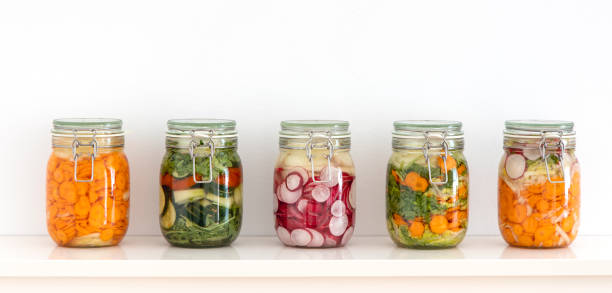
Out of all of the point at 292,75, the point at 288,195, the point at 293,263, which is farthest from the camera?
the point at 292,75

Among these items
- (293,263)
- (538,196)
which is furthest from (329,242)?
(538,196)

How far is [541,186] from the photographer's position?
1.24 meters

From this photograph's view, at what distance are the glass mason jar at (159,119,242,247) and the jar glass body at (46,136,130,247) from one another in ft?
0.25

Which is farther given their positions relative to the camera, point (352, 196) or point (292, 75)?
point (292, 75)

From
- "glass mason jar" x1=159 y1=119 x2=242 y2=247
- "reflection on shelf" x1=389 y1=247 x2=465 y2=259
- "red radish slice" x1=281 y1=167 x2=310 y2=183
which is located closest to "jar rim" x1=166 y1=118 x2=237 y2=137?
"glass mason jar" x1=159 y1=119 x2=242 y2=247

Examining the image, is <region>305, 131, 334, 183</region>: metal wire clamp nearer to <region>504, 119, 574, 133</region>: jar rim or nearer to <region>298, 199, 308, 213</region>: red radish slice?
<region>298, 199, 308, 213</region>: red radish slice

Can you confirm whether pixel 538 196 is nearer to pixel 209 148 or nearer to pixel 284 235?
pixel 284 235

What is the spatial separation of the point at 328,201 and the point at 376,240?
0.56 feet

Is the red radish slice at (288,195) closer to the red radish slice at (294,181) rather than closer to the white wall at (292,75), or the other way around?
the red radish slice at (294,181)

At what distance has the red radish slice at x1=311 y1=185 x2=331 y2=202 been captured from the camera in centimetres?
124

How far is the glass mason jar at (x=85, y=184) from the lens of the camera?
1224 mm

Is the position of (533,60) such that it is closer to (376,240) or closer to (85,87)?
(376,240)

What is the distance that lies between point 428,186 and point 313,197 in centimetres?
18

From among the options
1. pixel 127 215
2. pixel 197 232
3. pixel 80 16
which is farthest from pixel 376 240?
pixel 80 16
